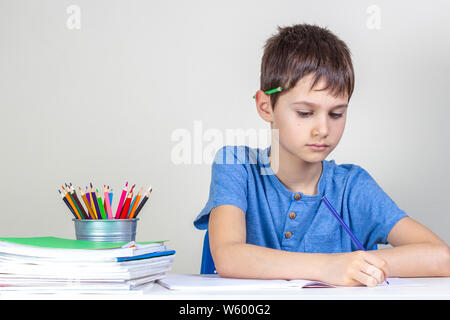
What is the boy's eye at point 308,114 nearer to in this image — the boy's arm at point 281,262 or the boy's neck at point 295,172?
the boy's neck at point 295,172

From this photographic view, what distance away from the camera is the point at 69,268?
0.73 meters

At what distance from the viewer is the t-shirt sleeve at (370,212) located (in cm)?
121

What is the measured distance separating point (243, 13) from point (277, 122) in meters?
0.83

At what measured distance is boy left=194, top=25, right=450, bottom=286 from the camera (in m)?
1.08

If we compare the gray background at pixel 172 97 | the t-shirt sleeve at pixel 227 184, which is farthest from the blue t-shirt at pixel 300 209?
the gray background at pixel 172 97

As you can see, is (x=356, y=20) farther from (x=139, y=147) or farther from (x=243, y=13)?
(x=139, y=147)

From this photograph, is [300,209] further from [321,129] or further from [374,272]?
[374,272]

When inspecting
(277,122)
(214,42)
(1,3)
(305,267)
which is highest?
(1,3)

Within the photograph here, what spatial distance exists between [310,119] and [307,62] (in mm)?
135

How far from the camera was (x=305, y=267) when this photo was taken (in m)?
0.84

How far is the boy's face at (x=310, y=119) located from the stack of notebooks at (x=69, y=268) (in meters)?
0.50
